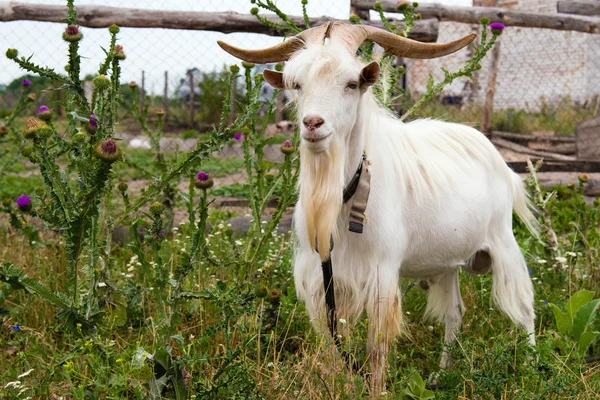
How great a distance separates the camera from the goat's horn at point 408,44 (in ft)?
9.23

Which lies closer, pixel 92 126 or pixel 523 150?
pixel 92 126

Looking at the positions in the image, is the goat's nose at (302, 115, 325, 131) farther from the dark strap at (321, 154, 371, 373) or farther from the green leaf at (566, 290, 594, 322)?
the green leaf at (566, 290, 594, 322)

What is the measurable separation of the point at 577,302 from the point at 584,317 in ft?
0.46

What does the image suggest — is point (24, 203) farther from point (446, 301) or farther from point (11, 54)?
point (446, 301)

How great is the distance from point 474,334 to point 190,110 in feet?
42.1

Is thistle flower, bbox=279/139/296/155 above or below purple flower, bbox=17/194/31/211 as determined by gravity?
above

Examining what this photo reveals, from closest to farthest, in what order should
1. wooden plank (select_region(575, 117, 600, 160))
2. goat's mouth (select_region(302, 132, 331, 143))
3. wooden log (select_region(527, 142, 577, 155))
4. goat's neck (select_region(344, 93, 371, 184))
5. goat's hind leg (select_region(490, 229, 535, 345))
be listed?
goat's mouth (select_region(302, 132, 331, 143)) → goat's neck (select_region(344, 93, 371, 184)) → goat's hind leg (select_region(490, 229, 535, 345)) → wooden plank (select_region(575, 117, 600, 160)) → wooden log (select_region(527, 142, 577, 155))

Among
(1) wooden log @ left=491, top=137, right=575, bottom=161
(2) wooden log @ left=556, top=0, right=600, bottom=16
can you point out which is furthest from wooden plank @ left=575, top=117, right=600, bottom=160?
(1) wooden log @ left=491, top=137, right=575, bottom=161

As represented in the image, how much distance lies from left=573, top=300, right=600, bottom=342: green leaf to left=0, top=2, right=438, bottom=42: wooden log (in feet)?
11.1

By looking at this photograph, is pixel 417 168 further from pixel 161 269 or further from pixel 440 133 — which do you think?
pixel 161 269

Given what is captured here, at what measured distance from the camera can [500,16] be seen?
6.74 metres

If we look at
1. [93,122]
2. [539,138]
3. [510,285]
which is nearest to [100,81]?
[93,122]

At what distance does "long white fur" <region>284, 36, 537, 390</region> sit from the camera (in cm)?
266

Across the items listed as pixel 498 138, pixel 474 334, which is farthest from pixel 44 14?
pixel 498 138
